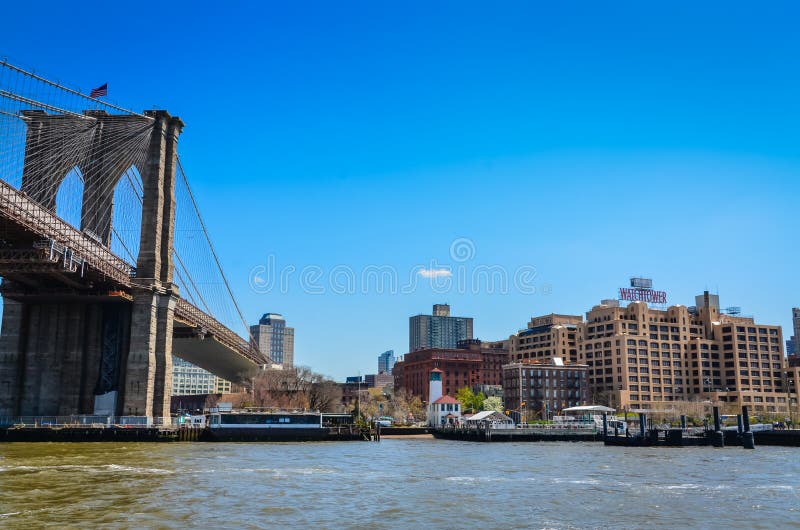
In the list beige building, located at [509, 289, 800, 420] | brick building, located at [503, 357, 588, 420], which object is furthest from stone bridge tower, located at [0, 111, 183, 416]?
beige building, located at [509, 289, 800, 420]

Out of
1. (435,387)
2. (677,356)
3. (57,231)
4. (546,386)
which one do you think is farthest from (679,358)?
(57,231)

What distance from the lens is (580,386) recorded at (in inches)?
6171

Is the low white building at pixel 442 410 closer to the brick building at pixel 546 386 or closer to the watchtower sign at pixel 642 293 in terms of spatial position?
the brick building at pixel 546 386

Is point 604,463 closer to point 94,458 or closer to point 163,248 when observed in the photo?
point 94,458

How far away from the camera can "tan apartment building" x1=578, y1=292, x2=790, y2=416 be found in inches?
6127

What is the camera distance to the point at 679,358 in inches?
6398

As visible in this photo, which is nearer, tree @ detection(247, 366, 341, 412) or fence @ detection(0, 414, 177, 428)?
fence @ detection(0, 414, 177, 428)

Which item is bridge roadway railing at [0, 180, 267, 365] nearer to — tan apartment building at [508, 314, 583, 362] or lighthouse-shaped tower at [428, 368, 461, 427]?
lighthouse-shaped tower at [428, 368, 461, 427]

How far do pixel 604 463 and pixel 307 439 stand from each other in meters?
39.4

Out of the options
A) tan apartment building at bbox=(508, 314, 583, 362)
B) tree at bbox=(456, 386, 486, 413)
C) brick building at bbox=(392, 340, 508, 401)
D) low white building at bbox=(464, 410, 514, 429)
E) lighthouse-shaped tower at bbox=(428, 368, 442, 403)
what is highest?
tan apartment building at bbox=(508, 314, 583, 362)

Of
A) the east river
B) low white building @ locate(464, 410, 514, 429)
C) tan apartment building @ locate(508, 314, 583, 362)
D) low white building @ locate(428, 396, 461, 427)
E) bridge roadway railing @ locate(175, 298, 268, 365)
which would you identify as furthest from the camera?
tan apartment building @ locate(508, 314, 583, 362)

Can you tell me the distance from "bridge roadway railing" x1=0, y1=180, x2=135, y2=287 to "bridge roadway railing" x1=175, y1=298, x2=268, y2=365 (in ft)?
32.0

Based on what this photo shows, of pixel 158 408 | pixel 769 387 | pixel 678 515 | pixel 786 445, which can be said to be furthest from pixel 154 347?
pixel 769 387

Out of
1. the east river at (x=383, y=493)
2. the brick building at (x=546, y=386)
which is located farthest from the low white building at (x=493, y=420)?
the east river at (x=383, y=493)
